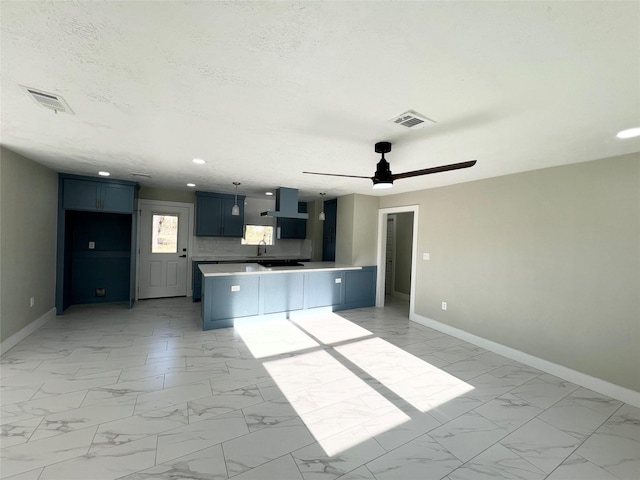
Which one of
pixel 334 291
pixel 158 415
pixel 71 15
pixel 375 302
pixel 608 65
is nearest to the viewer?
pixel 71 15

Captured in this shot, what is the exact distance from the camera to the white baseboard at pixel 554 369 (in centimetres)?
260

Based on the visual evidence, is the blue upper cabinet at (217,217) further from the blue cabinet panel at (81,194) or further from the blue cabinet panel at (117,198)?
the blue cabinet panel at (81,194)

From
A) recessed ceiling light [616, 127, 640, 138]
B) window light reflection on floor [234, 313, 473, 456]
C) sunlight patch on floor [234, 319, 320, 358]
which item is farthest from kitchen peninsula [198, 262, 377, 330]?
recessed ceiling light [616, 127, 640, 138]

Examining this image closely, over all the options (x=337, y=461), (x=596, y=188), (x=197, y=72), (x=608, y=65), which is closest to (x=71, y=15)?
(x=197, y=72)

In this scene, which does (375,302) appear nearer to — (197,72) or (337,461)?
(337,461)

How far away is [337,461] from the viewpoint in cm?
174

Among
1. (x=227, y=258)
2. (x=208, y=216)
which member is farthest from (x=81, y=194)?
(x=227, y=258)

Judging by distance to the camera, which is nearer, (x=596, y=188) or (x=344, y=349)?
(x=596, y=188)

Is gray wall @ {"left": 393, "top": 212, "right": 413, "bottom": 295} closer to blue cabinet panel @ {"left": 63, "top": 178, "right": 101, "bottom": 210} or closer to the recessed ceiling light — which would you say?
the recessed ceiling light

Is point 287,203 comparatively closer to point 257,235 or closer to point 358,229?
point 358,229

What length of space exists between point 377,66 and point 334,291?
4.33 metres

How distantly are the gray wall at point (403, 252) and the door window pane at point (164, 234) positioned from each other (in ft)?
17.6

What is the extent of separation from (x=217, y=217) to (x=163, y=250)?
1.33 metres

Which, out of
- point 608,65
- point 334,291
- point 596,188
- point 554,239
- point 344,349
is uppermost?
point 608,65
